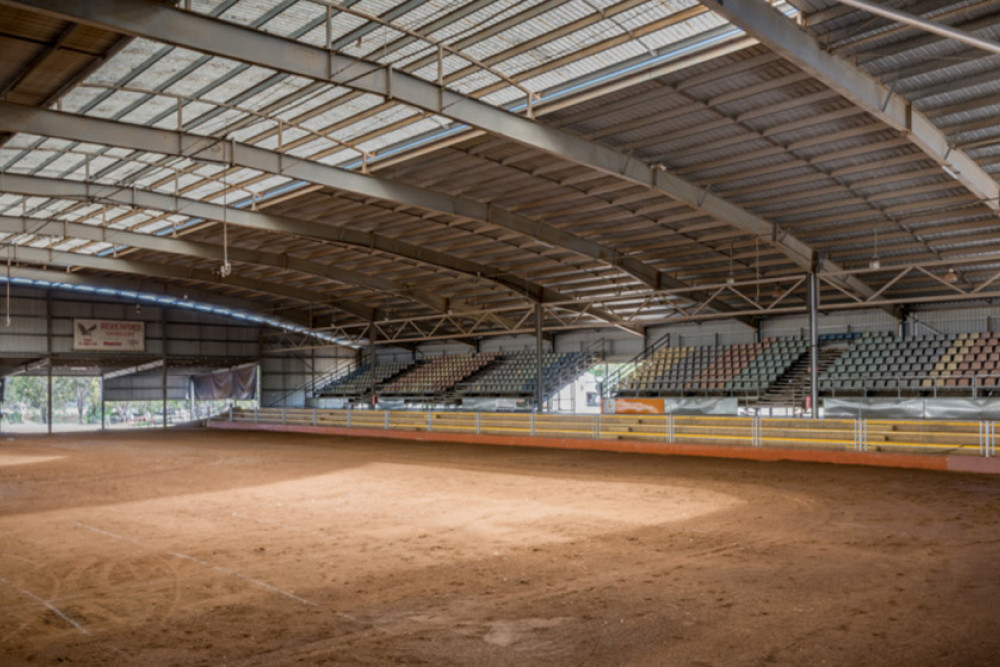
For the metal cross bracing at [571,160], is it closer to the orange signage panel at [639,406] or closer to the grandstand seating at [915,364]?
the grandstand seating at [915,364]

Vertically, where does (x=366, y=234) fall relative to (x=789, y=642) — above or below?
above

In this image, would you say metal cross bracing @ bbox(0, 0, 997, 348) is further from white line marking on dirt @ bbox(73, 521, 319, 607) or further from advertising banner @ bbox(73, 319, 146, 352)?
advertising banner @ bbox(73, 319, 146, 352)

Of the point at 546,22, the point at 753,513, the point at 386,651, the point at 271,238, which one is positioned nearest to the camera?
the point at 386,651

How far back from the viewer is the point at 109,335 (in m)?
44.5

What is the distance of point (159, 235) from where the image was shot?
105ft

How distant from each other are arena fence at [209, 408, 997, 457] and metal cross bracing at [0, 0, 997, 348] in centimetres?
623

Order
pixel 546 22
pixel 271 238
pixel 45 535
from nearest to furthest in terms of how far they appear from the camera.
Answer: pixel 45 535 < pixel 546 22 < pixel 271 238

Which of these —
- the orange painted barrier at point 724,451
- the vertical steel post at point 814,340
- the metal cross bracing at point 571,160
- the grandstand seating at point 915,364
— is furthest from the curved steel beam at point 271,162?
the grandstand seating at point 915,364

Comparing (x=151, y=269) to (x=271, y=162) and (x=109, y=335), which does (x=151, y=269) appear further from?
(x=271, y=162)

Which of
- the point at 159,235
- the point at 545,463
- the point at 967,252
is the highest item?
the point at 159,235

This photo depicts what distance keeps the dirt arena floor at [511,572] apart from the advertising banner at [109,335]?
1145 inches

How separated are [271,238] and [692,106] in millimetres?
19622

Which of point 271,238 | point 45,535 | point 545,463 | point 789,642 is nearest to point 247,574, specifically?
point 45,535

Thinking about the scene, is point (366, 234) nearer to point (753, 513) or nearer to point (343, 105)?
point (343, 105)
